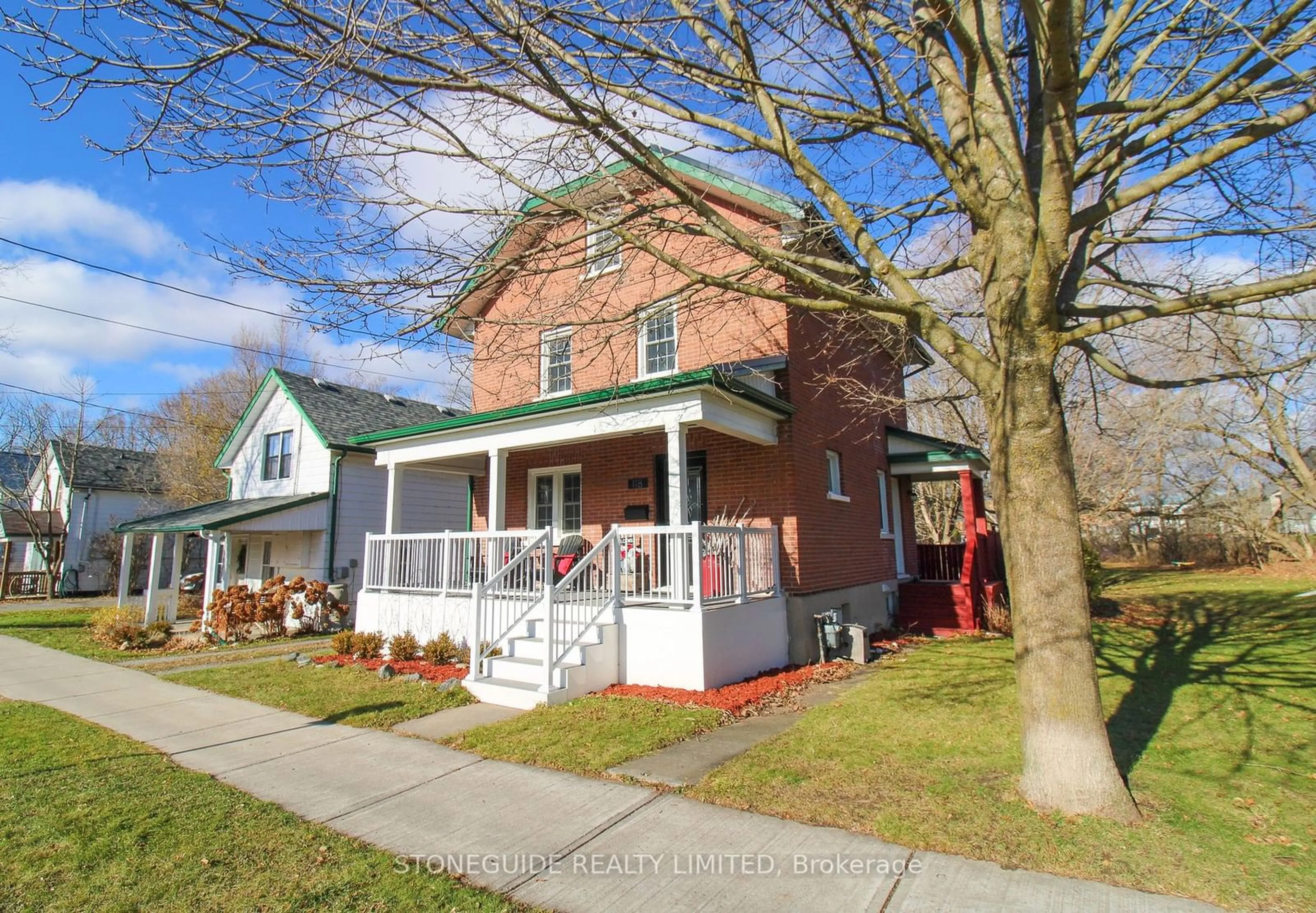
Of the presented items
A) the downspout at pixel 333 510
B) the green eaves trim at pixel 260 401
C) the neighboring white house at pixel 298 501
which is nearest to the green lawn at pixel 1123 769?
the neighboring white house at pixel 298 501

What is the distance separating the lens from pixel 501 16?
4.85 metres

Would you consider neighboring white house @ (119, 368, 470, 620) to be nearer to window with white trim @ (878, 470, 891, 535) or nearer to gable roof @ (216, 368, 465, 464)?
gable roof @ (216, 368, 465, 464)

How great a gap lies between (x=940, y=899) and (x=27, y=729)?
902cm

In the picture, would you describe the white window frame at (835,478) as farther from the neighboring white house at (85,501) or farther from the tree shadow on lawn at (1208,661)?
the neighboring white house at (85,501)

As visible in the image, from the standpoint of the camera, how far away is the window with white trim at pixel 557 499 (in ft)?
43.2

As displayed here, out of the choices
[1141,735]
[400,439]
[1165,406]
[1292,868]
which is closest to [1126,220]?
[1141,735]

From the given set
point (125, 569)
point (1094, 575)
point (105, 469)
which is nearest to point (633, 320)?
point (1094, 575)

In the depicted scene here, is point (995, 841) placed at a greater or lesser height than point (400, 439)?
lesser

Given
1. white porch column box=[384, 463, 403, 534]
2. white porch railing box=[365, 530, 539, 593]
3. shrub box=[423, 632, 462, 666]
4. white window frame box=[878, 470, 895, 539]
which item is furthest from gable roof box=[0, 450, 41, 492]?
white window frame box=[878, 470, 895, 539]

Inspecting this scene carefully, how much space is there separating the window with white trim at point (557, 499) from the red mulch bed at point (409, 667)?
3466 mm

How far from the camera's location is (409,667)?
10375 mm

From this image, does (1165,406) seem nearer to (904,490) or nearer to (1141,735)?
(904,490)

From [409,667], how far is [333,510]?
30.2ft

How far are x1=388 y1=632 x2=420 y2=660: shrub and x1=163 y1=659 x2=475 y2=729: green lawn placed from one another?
62 cm
